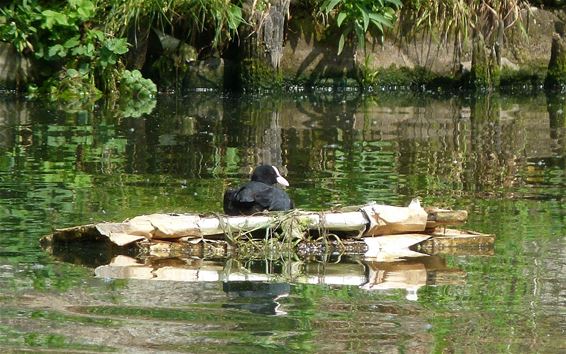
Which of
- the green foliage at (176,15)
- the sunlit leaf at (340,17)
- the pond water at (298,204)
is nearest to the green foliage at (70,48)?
the green foliage at (176,15)

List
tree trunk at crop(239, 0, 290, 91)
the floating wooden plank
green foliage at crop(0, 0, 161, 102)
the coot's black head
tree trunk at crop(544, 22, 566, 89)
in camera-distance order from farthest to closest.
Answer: tree trunk at crop(544, 22, 566, 89), tree trunk at crop(239, 0, 290, 91), green foliage at crop(0, 0, 161, 102), the coot's black head, the floating wooden plank

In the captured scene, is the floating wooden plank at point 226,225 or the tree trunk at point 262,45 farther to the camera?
the tree trunk at point 262,45

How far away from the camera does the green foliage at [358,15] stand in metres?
18.2

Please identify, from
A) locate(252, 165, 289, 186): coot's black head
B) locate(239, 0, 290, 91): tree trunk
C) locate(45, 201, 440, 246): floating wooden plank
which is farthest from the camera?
locate(239, 0, 290, 91): tree trunk

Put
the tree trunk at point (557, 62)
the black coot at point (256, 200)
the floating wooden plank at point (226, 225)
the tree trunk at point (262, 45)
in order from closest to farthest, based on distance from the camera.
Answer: the floating wooden plank at point (226, 225), the black coot at point (256, 200), the tree trunk at point (262, 45), the tree trunk at point (557, 62)

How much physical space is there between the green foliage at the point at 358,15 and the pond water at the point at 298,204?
3.18 ft

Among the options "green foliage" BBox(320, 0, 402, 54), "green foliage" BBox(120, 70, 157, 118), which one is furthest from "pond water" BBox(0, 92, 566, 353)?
"green foliage" BBox(320, 0, 402, 54)

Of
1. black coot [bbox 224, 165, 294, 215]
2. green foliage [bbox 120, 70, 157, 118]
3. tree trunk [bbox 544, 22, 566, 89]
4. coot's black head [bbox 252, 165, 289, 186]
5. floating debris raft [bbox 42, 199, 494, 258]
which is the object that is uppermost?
tree trunk [bbox 544, 22, 566, 89]

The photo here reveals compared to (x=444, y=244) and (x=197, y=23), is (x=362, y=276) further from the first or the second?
(x=197, y=23)

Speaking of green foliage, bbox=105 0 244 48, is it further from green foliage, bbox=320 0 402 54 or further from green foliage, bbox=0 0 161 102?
green foliage, bbox=320 0 402 54

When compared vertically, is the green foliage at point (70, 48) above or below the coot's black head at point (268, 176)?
above

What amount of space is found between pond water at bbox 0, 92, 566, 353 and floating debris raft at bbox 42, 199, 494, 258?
146 millimetres

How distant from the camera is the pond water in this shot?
5977mm

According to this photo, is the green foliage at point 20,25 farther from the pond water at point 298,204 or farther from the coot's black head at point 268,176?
the coot's black head at point 268,176
